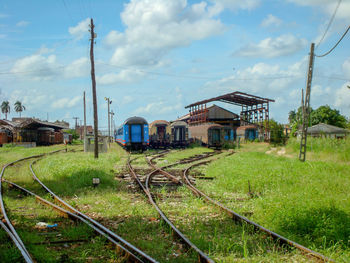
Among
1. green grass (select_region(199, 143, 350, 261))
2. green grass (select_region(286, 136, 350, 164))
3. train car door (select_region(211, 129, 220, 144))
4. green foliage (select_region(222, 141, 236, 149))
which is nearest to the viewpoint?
green grass (select_region(199, 143, 350, 261))

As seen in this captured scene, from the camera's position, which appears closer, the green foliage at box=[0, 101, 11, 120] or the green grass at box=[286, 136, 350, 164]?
the green grass at box=[286, 136, 350, 164]

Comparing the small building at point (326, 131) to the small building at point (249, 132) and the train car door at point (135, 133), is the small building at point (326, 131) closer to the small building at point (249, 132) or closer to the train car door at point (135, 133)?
the small building at point (249, 132)

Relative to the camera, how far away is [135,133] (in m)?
25.9

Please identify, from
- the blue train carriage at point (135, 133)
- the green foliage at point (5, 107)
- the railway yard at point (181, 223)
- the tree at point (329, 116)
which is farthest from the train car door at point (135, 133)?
the green foliage at point (5, 107)

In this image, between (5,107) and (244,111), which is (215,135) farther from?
(5,107)

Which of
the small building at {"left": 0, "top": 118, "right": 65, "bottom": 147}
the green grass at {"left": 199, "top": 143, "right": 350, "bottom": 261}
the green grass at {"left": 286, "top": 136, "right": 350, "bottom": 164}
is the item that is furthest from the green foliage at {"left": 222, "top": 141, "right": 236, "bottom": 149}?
the small building at {"left": 0, "top": 118, "right": 65, "bottom": 147}

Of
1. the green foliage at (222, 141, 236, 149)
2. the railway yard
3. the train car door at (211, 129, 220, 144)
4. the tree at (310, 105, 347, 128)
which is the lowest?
the railway yard

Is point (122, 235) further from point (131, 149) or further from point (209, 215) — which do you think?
point (131, 149)

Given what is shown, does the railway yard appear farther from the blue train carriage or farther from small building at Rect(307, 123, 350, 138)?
small building at Rect(307, 123, 350, 138)

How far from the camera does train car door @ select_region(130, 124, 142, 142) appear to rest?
1019 inches

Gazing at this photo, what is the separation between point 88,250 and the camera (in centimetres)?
444

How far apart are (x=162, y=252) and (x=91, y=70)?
1542cm

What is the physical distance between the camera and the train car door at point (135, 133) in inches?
1019

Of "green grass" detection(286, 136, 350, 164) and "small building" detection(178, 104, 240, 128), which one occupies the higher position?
"small building" detection(178, 104, 240, 128)
